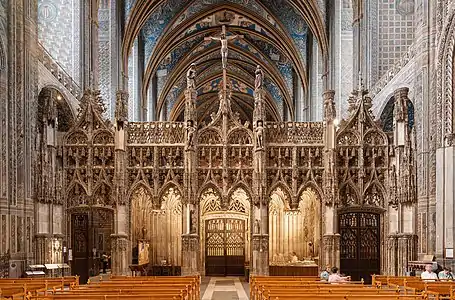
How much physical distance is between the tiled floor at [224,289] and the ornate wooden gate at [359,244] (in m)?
4.48

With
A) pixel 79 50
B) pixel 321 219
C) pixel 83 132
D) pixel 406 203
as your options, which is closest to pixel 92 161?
pixel 83 132

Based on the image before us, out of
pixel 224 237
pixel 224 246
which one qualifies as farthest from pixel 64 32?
pixel 224 246

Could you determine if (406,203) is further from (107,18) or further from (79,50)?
(107,18)

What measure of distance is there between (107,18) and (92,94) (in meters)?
12.7

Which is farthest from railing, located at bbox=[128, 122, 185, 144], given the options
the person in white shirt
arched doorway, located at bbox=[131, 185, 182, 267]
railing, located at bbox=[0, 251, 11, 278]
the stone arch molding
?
the person in white shirt

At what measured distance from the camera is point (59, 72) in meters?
30.5

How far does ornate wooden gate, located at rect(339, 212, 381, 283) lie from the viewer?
29.9 metres

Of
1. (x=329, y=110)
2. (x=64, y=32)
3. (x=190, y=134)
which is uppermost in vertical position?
(x=64, y=32)

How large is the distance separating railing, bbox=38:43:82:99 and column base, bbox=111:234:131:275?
23.6 ft

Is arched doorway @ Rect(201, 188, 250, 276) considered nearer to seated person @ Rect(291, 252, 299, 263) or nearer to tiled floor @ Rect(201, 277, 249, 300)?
seated person @ Rect(291, 252, 299, 263)

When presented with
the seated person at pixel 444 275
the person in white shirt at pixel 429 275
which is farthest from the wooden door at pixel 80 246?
A: the seated person at pixel 444 275

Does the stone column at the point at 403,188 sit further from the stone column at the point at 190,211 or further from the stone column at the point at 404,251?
the stone column at the point at 190,211

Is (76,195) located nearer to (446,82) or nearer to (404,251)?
(404,251)

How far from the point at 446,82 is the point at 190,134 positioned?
10.7 metres
